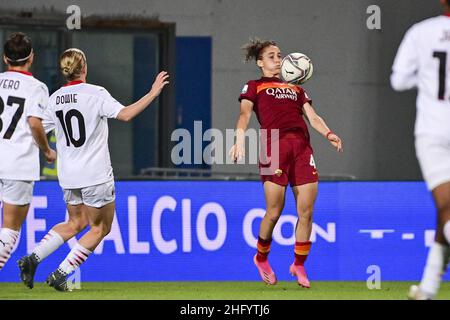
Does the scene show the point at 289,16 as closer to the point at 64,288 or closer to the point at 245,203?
the point at 245,203

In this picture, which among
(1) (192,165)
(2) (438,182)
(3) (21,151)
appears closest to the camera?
(2) (438,182)

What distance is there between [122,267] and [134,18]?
17.7ft

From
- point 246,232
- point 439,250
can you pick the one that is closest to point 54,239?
point 246,232

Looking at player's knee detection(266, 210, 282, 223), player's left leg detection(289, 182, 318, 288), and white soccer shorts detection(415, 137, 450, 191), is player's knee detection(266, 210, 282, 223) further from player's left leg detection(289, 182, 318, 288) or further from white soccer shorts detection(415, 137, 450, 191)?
white soccer shorts detection(415, 137, 450, 191)

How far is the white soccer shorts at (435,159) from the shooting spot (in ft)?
24.1

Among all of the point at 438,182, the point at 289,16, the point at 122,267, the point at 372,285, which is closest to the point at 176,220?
the point at 122,267

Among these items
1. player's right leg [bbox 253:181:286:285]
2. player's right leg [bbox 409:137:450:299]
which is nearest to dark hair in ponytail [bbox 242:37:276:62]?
player's right leg [bbox 253:181:286:285]

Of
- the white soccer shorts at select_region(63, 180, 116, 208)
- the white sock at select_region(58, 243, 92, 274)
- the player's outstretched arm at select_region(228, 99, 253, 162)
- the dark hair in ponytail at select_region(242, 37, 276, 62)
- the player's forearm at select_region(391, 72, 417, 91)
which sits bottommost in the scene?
the white sock at select_region(58, 243, 92, 274)

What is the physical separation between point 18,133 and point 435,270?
3302 millimetres

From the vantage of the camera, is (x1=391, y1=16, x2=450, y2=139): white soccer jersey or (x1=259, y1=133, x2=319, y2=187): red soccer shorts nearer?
(x1=391, y1=16, x2=450, y2=139): white soccer jersey

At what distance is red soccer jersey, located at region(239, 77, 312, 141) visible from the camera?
10250 millimetres

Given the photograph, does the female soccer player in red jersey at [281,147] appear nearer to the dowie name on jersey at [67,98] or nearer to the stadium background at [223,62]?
the dowie name on jersey at [67,98]

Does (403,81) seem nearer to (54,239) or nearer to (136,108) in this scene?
(136,108)

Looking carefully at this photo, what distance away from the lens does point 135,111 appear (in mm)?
9414
